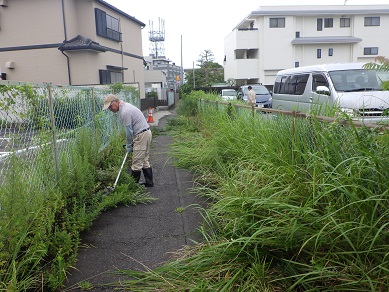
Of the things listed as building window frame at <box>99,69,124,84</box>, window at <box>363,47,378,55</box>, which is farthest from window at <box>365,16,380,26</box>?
building window frame at <box>99,69,124,84</box>

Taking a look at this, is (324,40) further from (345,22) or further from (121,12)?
(121,12)

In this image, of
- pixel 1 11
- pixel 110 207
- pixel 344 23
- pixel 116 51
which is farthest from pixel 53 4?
pixel 344 23

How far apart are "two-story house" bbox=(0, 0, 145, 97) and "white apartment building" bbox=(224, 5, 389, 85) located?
59.1ft

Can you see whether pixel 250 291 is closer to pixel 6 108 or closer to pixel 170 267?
pixel 170 267

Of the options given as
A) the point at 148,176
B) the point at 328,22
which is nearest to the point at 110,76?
the point at 148,176

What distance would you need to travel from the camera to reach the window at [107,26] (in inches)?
711

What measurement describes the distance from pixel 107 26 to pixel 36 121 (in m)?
17.2

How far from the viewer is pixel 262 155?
13.1 feet

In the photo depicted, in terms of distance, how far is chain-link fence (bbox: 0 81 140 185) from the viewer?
312 cm

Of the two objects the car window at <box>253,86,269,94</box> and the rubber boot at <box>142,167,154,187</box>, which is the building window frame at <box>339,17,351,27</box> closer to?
the car window at <box>253,86,269,94</box>

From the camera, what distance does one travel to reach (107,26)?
19.3 meters

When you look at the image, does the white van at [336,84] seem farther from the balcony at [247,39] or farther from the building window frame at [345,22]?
the building window frame at [345,22]

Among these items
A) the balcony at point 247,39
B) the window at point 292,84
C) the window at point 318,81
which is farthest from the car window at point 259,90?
the balcony at point 247,39

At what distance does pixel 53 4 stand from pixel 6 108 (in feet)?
51.4
